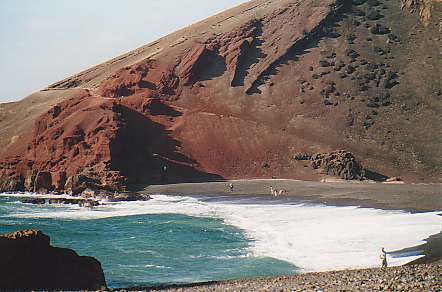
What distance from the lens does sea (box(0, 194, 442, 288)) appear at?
19266 mm

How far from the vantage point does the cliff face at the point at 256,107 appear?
191ft

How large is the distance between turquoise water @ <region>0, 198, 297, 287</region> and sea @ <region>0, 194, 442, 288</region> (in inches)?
1.5

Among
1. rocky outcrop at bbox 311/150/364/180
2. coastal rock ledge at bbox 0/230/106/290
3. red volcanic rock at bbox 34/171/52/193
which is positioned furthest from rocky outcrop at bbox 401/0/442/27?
coastal rock ledge at bbox 0/230/106/290

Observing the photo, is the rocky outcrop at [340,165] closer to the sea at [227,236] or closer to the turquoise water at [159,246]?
the sea at [227,236]

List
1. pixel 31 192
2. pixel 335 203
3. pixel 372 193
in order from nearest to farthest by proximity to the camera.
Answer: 1. pixel 335 203
2. pixel 372 193
3. pixel 31 192

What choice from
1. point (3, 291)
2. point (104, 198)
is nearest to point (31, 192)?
point (104, 198)

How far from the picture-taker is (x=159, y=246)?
25.2m

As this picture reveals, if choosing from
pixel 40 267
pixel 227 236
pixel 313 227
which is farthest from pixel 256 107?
pixel 40 267

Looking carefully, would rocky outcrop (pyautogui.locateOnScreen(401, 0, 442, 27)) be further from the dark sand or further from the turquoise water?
the turquoise water

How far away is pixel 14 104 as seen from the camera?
318ft

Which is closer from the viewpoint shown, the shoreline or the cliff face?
the shoreline

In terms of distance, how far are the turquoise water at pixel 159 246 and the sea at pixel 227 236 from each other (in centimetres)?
4

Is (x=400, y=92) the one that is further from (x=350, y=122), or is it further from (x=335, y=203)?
(x=335, y=203)

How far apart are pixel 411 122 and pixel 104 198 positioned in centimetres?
3629
